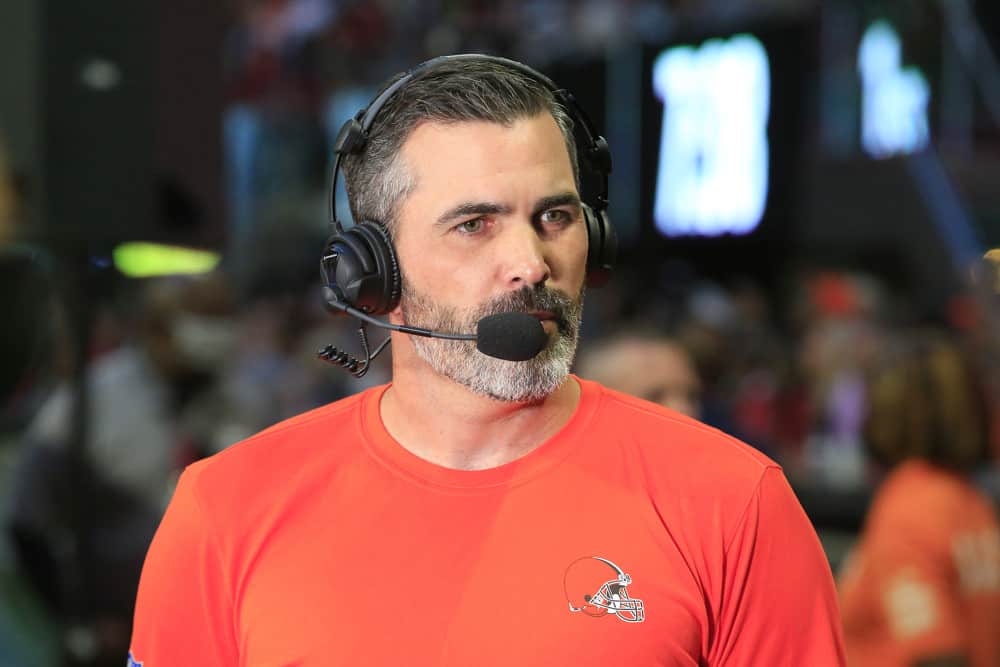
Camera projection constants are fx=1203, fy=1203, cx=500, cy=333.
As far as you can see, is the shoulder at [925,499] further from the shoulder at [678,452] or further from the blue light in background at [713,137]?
the blue light in background at [713,137]

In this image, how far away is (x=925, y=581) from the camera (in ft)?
9.14

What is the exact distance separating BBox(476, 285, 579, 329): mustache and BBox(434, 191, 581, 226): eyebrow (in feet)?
0.34

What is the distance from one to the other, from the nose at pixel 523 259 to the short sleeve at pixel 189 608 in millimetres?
538

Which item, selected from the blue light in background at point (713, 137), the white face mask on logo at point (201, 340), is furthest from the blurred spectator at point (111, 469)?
the blue light in background at point (713, 137)

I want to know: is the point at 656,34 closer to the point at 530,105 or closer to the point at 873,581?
the point at 873,581

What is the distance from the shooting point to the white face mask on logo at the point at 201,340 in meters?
4.80

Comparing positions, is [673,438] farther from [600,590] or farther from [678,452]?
[600,590]

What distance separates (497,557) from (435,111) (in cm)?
59

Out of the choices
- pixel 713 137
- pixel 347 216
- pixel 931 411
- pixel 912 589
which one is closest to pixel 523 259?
pixel 912 589

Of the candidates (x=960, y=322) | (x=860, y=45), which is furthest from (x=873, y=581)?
(x=860, y=45)

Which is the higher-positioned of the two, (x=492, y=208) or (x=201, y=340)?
(x=492, y=208)

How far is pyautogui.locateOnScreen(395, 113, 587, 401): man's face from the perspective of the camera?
1545mm

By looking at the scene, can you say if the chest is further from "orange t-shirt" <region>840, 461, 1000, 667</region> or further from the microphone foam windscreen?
"orange t-shirt" <region>840, 461, 1000, 667</region>

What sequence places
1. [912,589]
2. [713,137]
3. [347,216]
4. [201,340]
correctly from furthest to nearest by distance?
[713,137] < [347,216] < [201,340] < [912,589]
